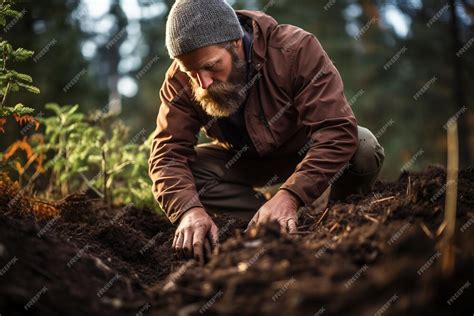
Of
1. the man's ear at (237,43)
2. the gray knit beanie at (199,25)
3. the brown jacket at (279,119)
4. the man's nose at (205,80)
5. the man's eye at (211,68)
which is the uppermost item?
the gray knit beanie at (199,25)

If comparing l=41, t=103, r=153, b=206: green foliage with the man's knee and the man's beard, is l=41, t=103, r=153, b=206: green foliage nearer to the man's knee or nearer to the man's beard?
the man's beard

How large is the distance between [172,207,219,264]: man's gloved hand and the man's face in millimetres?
843

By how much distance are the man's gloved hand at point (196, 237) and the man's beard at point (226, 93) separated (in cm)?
82

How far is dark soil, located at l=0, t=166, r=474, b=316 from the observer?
163cm

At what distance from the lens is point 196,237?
3.11 m

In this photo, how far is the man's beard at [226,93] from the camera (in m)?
3.60

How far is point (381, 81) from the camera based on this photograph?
13.0 meters

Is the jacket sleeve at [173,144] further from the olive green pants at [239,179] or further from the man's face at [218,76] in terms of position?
the olive green pants at [239,179]

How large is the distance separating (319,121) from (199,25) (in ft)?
3.65

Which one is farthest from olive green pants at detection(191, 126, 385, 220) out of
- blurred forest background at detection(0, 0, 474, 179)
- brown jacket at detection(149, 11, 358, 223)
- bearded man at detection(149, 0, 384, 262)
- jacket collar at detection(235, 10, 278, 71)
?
blurred forest background at detection(0, 0, 474, 179)

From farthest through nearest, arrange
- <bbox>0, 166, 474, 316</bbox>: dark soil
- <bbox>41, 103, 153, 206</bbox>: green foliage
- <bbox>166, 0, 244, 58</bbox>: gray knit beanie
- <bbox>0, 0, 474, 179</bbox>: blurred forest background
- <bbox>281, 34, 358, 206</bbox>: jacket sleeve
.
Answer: <bbox>0, 0, 474, 179</bbox>: blurred forest background
<bbox>41, 103, 153, 206</bbox>: green foliage
<bbox>166, 0, 244, 58</bbox>: gray knit beanie
<bbox>281, 34, 358, 206</bbox>: jacket sleeve
<bbox>0, 166, 474, 316</bbox>: dark soil

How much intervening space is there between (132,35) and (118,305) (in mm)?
20391

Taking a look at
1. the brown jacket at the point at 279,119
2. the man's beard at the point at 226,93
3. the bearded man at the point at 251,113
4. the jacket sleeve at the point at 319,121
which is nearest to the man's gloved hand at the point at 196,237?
the bearded man at the point at 251,113

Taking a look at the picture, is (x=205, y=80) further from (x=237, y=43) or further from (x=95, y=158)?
(x=95, y=158)
